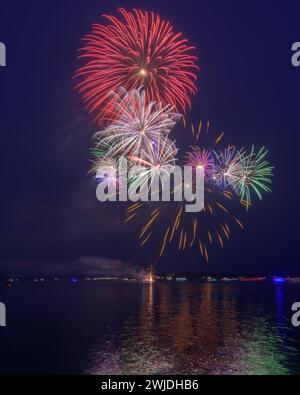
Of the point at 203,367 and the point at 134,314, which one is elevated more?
the point at 203,367

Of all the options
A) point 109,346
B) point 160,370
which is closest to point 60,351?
point 109,346

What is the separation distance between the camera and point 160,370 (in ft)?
103

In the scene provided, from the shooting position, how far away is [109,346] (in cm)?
4047

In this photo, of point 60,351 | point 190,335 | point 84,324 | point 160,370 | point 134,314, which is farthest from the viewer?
point 134,314
